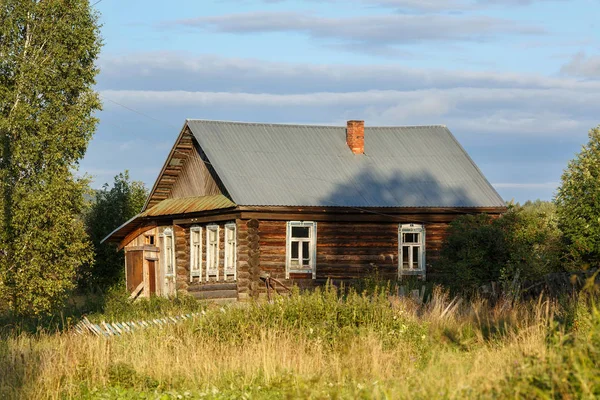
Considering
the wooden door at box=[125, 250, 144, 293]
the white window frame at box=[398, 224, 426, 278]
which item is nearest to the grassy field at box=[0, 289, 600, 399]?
the white window frame at box=[398, 224, 426, 278]

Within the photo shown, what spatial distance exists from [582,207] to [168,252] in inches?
558

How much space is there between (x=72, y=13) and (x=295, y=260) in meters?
10.7

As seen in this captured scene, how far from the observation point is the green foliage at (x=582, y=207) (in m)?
29.6

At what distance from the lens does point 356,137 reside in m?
31.4

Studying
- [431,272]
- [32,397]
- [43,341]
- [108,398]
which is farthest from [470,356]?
[431,272]

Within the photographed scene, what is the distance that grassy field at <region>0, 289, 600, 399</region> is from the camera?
7854mm

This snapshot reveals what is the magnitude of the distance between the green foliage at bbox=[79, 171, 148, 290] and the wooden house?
20.9 feet

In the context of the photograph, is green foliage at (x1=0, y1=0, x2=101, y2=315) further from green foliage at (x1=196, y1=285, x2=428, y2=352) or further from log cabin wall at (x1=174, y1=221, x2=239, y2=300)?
green foliage at (x1=196, y1=285, x2=428, y2=352)

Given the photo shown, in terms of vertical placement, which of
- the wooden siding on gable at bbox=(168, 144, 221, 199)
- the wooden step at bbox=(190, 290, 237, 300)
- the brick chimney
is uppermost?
the brick chimney

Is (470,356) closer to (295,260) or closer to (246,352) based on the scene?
(246,352)

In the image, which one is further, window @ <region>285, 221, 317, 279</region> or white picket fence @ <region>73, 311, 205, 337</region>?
window @ <region>285, 221, 317, 279</region>

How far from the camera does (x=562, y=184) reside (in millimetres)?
33125

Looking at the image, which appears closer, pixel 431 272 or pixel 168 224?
pixel 431 272

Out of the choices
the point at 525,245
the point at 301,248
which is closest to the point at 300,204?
the point at 301,248
